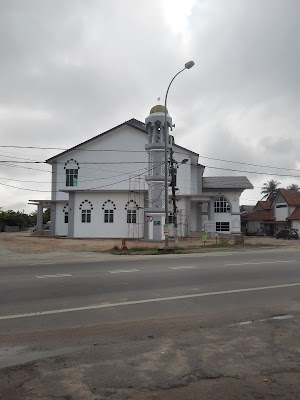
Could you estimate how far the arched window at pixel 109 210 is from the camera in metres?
44.5

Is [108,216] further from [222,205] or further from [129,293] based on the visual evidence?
[129,293]

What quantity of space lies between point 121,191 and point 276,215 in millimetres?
27426

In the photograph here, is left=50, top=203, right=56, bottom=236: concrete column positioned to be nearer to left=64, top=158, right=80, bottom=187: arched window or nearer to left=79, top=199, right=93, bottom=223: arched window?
left=64, top=158, right=80, bottom=187: arched window

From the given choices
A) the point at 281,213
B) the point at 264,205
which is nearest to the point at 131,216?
the point at 281,213

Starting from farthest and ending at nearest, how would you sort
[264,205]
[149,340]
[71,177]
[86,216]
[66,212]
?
[264,205]
[66,212]
[71,177]
[86,216]
[149,340]

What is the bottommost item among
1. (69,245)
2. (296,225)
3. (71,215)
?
(69,245)

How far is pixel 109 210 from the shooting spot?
1763 inches

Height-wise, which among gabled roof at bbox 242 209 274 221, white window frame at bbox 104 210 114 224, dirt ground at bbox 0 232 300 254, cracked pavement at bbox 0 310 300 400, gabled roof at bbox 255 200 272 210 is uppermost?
→ gabled roof at bbox 255 200 272 210

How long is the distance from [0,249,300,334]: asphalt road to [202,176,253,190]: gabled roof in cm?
3377

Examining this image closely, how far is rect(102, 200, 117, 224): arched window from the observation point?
44.5 m

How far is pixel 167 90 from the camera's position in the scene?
24672mm

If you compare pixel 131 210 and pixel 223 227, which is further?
pixel 223 227

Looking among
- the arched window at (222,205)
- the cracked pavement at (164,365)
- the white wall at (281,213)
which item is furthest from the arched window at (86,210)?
the cracked pavement at (164,365)

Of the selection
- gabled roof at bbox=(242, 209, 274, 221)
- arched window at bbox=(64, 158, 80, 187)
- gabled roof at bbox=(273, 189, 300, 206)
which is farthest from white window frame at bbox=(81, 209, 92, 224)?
gabled roof at bbox=(242, 209, 274, 221)
